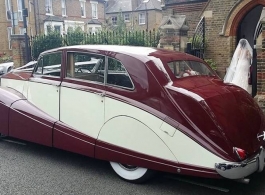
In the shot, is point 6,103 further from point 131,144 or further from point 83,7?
point 83,7

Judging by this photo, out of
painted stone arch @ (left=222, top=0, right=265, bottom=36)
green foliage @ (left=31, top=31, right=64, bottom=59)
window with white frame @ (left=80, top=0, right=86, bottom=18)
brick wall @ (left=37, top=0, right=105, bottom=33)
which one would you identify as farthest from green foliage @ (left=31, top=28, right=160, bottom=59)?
window with white frame @ (left=80, top=0, right=86, bottom=18)

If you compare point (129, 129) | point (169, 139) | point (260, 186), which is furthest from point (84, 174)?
point (260, 186)

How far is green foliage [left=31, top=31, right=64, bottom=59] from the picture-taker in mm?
14406

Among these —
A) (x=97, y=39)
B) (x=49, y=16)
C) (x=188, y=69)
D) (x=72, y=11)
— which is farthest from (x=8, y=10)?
(x=188, y=69)

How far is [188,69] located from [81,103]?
1636mm

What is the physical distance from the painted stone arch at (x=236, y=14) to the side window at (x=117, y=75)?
26.8 feet

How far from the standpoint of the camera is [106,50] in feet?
15.3

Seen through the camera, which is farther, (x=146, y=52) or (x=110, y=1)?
(x=110, y=1)

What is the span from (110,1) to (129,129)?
4412cm

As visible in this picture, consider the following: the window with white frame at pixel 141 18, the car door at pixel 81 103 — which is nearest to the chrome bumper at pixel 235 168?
the car door at pixel 81 103

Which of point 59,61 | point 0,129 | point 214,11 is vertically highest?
point 214,11

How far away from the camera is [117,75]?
14.6ft

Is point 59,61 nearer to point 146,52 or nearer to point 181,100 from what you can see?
point 146,52

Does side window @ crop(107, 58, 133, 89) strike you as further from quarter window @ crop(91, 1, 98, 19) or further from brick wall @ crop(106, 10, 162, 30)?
quarter window @ crop(91, 1, 98, 19)
